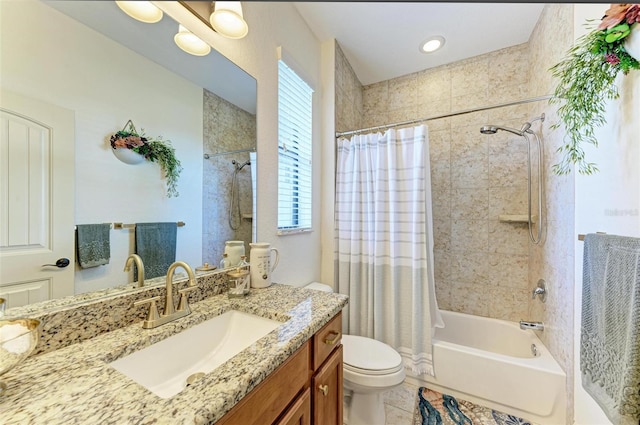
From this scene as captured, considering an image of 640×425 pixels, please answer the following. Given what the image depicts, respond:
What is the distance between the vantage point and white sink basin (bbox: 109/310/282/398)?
0.68 metres

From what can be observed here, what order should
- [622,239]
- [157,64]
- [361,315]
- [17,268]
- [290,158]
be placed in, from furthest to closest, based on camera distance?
[361,315] → [290,158] → [157,64] → [622,239] → [17,268]

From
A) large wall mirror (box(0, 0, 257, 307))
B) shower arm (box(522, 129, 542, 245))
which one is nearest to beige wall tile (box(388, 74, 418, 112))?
shower arm (box(522, 129, 542, 245))

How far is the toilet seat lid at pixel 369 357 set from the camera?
1.31 meters

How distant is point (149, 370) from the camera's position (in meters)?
0.70

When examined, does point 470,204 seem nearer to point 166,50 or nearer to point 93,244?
point 166,50

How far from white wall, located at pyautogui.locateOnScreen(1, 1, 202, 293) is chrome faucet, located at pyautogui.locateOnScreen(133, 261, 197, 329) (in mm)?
136

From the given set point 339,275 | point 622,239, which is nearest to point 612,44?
point 622,239

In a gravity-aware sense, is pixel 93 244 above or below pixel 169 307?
above

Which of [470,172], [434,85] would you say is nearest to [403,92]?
[434,85]

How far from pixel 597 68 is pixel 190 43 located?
153 centimetres

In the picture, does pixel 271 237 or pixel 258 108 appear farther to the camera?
pixel 271 237

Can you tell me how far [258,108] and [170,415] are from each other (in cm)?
129

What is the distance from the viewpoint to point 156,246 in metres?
0.91

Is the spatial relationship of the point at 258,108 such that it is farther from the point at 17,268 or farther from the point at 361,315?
the point at 361,315
